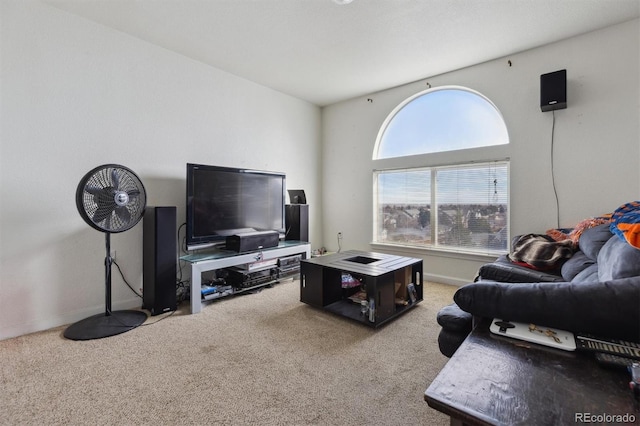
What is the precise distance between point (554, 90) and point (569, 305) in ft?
8.73

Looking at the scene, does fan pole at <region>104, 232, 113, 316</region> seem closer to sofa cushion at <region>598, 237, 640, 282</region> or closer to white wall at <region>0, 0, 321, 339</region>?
white wall at <region>0, 0, 321, 339</region>

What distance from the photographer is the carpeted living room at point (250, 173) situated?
5.25 ft

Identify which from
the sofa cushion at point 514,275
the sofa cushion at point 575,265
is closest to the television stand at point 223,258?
the sofa cushion at point 514,275

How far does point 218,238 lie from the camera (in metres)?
3.02

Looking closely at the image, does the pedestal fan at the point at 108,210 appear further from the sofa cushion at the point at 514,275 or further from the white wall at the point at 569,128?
the white wall at the point at 569,128

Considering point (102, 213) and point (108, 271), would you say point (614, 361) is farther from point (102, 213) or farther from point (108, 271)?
point (108, 271)

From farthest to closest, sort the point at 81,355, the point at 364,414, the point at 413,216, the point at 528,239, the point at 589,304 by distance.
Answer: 1. the point at 413,216
2. the point at 528,239
3. the point at 81,355
4. the point at 364,414
5. the point at 589,304

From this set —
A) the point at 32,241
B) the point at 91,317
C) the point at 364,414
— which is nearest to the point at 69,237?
the point at 32,241

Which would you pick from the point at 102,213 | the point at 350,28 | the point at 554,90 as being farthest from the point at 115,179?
the point at 554,90

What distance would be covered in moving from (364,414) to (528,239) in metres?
2.15

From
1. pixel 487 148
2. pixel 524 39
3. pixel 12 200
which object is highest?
pixel 524 39

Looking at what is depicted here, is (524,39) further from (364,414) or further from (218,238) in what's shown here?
(218,238)

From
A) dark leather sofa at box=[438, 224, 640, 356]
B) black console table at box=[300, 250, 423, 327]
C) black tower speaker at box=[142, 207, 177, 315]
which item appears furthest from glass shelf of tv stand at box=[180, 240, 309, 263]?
dark leather sofa at box=[438, 224, 640, 356]

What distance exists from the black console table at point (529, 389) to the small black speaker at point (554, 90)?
2724 mm
